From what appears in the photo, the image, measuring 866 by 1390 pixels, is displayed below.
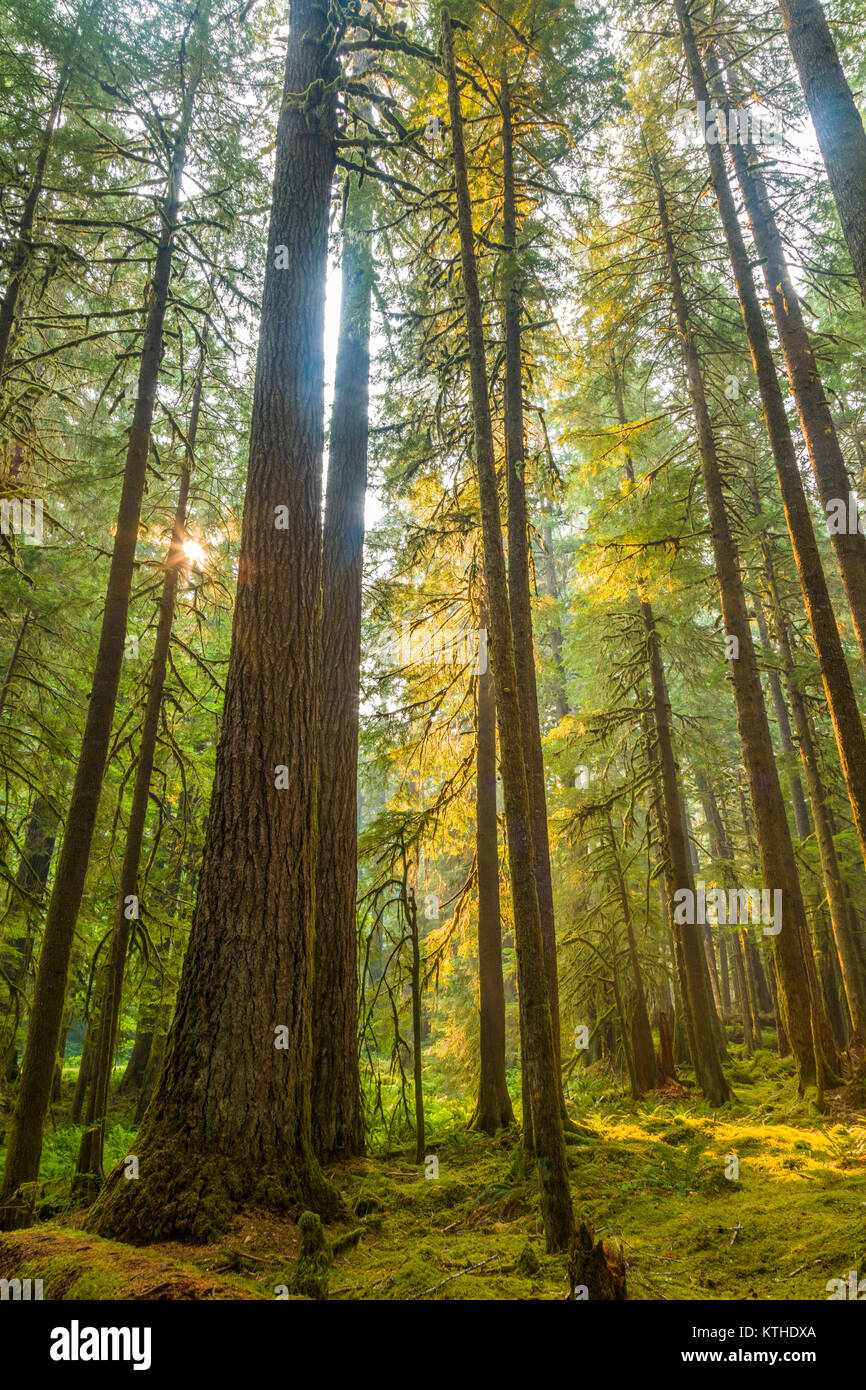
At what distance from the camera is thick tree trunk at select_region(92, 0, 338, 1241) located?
3686 mm

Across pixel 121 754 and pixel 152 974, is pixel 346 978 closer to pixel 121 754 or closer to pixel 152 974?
pixel 152 974

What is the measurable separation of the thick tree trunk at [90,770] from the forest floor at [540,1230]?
59 centimetres

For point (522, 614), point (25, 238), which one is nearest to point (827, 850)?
point (522, 614)

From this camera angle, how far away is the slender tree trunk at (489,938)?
817 cm

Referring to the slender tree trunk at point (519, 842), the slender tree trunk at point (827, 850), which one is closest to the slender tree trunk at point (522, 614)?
the slender tree trunk at point (519, 842)

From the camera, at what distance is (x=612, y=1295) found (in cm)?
225

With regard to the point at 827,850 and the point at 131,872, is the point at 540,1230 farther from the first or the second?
the point at 827,850

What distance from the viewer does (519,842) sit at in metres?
4.21

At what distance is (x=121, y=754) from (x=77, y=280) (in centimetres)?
648

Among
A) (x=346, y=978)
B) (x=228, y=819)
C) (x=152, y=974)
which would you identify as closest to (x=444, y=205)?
(x=228, y=819)

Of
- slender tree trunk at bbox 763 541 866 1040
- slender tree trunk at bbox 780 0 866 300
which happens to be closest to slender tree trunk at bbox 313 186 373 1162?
slender tree trunk at bbox 780 0 866 300

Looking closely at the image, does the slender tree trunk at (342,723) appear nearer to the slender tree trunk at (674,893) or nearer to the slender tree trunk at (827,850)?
the slender tree trunk at (674,893)

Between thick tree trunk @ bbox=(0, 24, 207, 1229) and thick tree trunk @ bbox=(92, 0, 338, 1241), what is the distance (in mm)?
1453

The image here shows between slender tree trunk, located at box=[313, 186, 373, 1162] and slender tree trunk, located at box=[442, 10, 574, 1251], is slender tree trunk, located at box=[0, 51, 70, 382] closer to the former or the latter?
slender tree trunk, located at box=[313, 186, 373, 1162]
